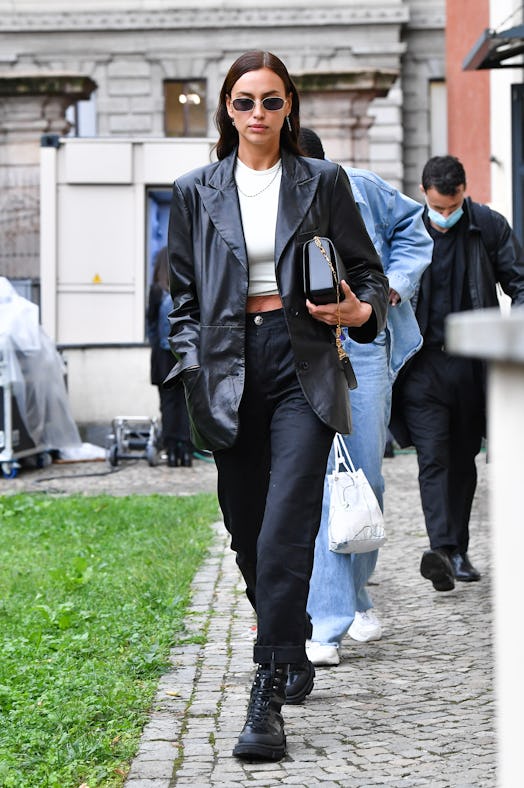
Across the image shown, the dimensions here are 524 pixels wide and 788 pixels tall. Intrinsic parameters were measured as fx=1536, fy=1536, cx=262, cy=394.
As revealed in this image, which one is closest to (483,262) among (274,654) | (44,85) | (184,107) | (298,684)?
(298,684)

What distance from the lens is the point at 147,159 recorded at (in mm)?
17453

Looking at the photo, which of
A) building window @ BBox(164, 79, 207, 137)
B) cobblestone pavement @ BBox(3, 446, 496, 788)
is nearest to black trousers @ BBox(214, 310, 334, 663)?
cobblestone pavement @ BBox(3, 446, 496, 788)

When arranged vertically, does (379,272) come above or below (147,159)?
below

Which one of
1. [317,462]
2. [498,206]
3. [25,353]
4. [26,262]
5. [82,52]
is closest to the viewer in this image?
[317,462]

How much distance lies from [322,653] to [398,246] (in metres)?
1.55

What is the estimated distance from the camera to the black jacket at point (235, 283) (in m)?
4.39

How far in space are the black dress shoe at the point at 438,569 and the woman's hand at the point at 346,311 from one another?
2276mm

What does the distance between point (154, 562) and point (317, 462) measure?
11.6ft

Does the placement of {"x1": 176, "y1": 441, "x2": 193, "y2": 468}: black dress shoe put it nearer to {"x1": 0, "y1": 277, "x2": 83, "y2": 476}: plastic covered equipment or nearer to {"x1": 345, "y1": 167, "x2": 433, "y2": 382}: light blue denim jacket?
{"x1": 0, "y1": 277, "x2": 83, "y2": 476}: plastic covered equipment

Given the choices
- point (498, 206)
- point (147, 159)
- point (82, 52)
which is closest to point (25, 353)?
point (147, 159)

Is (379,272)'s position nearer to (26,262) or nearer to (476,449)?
(476,449)

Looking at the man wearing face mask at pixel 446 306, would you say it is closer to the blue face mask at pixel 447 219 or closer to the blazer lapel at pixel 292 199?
the blue face mask at pixel 447 219

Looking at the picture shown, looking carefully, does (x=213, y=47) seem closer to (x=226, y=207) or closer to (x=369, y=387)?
(x=369, y=387)

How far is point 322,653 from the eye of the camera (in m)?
5.34
